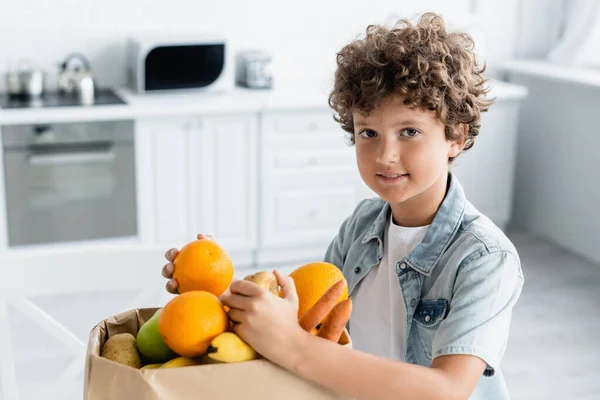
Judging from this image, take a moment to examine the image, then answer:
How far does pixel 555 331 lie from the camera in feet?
10.2

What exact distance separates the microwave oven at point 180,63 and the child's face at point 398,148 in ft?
8.17

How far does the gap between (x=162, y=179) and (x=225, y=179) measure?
0.27 m

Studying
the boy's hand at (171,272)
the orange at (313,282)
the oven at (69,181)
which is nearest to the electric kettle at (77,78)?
the oven at (69,181)

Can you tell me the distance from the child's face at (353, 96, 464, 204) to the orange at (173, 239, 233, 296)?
305 mm

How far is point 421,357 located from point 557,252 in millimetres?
3045

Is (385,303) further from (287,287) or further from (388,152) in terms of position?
(287,287)

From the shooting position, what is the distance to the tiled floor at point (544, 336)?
2.70 metres

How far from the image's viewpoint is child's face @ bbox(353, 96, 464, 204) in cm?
111

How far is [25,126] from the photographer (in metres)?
3.21

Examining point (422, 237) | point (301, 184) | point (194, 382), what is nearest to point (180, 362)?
point (194, 382)

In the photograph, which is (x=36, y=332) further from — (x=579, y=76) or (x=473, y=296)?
(x=579, y=76)

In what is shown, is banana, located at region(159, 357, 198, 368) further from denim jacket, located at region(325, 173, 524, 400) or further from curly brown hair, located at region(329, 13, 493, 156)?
curly brown hair, located at region(329, 13, 493, 156)

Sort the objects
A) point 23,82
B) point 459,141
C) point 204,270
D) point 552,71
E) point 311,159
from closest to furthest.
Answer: point 204,270
point 459,141
point 23,82
point 311,159
point 552,71

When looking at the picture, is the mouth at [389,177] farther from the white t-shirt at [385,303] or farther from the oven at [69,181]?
the oven at [69,181]
